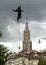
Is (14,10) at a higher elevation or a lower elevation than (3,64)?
higher

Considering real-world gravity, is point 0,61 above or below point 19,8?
below

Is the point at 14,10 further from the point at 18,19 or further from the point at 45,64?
the point at 45,64

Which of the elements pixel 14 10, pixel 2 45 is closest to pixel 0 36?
pixel 2 45

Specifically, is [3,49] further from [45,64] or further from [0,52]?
[45,64]

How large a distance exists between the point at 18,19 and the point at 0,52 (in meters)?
21.7

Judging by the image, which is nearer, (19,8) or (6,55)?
(19,8)

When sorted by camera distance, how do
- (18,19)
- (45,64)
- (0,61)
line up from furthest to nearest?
(45,64) → (0,61) → (18,19)

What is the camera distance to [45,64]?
133625 mm

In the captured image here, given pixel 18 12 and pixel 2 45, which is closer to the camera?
pixel 18 12

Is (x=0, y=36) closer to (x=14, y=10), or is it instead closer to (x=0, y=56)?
(x=0, y=56)

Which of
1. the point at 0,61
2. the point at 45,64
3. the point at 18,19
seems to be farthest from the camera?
the point at 45,64

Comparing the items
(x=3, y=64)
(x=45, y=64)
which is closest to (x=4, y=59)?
(x=3, y=64)

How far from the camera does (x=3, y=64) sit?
6078 cm

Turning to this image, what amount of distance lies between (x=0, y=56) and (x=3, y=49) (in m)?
1.37
